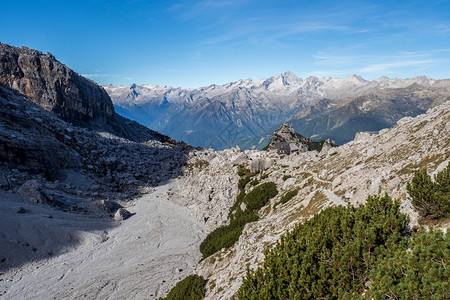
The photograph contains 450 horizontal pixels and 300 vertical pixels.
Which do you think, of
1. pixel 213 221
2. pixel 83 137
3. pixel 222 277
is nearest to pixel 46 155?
pixel 83 137

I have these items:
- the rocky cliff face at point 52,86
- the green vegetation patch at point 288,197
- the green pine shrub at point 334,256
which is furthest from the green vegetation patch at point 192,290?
the rocky cliff face at point 52,86

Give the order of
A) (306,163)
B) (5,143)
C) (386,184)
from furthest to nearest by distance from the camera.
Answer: (5,143) < (306,163) < (386,184)

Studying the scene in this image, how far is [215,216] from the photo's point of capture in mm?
56938

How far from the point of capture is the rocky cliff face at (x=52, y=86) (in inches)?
4395

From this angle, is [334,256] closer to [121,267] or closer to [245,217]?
[245,217]

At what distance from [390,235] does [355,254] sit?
1962 mm

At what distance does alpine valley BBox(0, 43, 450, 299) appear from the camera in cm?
1204

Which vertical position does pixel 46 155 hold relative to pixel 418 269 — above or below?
above

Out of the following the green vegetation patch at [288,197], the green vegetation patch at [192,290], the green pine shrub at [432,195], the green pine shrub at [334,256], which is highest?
the green pine shrub at [432,195]

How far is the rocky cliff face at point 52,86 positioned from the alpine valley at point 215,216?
1.16 meters

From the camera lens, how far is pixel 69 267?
127ft

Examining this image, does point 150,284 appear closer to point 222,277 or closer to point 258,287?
point 222,277

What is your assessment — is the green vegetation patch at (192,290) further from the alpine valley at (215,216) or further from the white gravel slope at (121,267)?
the white gravel slope at (121,267)

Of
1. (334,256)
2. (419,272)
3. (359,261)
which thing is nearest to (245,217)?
(334,256)
